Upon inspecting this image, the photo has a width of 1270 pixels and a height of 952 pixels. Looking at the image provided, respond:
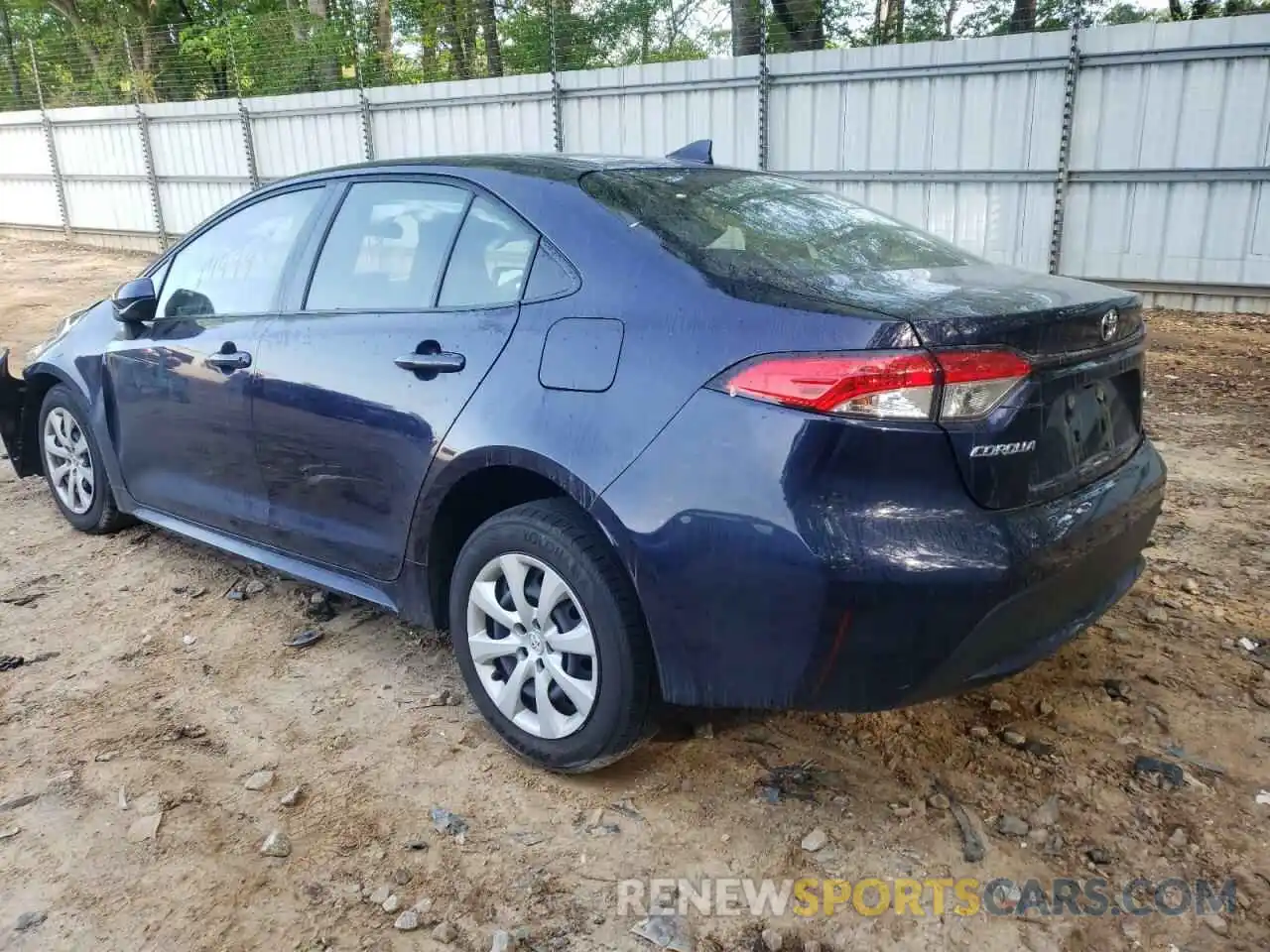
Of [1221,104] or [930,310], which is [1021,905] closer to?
[930,310]

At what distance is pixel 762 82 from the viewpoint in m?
10.7

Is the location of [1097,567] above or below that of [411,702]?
above

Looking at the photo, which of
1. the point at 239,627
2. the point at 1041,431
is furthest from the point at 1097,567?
the point at 239,627

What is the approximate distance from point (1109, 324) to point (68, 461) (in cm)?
426

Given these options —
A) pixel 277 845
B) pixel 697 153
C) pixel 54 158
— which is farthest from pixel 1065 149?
pixel 54 158

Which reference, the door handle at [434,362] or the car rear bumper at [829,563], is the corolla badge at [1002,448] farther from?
the door handle at [434,362]

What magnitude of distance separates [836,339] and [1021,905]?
127 cm

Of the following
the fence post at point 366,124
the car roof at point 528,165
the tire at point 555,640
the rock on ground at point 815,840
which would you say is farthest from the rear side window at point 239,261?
the fence post at point 366,124

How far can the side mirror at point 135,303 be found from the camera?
3.89 metres

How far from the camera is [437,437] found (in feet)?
8.86

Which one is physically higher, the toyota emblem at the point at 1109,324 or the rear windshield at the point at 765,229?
the rear windshield at the point at 765,229

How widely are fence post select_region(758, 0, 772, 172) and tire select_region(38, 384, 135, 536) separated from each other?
26.6ft

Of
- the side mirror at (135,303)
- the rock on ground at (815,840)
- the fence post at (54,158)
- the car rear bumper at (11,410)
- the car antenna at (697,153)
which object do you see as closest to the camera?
the rock on ground at (815,840)

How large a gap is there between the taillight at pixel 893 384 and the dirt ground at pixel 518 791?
1.03 metres
